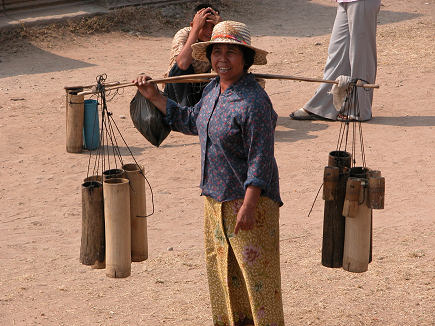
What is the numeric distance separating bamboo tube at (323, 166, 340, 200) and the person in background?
14.0 ft

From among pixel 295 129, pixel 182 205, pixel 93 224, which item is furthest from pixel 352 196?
pixel 295 129

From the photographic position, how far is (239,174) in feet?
11.6

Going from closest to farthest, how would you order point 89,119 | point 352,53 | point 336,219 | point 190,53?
point 336,219 < point 190,53 < point 89,119 < point 352,53

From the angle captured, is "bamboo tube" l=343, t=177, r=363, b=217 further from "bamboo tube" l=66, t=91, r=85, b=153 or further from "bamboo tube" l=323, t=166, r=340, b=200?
"bamboo tube" l=66, t=91, r=85, b=153

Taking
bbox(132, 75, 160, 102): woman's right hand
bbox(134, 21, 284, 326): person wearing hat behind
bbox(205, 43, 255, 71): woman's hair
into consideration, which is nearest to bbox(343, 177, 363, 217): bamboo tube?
bbox(134, 21, 284, 326): person wearing hat behind

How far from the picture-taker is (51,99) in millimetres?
9328

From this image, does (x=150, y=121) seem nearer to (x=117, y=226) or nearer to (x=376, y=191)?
(x=117, y=226)

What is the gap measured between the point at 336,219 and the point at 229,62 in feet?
3.50

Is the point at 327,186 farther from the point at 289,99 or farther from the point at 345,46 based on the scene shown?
the point at 289,99

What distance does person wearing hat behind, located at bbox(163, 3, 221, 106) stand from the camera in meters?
6.11

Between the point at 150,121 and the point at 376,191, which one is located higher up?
the point at 150,121

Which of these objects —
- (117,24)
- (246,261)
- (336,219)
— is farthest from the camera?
(117,24)

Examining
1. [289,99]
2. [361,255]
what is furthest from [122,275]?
[289,99]

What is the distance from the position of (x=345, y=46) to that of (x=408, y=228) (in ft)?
10.1
